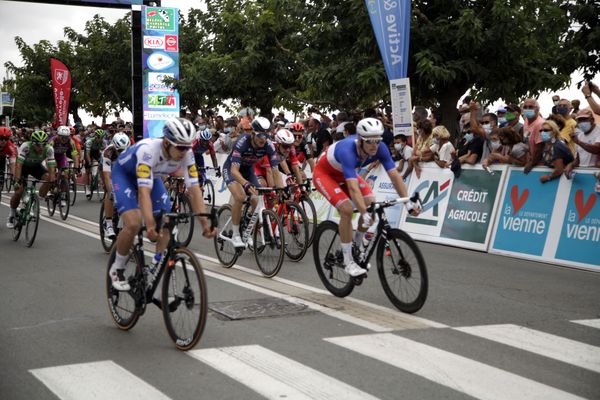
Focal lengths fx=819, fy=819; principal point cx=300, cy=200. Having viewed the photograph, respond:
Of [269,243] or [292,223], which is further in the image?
[292,223]

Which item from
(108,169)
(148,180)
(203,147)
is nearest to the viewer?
(148,180)

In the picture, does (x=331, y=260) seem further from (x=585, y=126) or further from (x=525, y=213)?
(x=585, y=126)

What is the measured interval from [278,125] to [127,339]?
44.8 ft

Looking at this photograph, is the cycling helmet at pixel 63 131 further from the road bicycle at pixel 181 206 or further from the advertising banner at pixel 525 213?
the advertising banner at pixel 525 213

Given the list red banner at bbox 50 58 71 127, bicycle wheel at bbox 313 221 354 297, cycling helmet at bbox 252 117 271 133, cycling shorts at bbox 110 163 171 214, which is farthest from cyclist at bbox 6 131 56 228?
red banner at bbox 50 58 71 127

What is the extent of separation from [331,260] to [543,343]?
9.15 ft

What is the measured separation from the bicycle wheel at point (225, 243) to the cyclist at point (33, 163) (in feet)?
14.7

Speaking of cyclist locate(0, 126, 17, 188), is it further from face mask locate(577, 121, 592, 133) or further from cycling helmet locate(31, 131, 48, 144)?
face mask locate(577, 121, 592, 133)

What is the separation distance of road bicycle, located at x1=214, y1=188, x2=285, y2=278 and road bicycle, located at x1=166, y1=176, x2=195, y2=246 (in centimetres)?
92

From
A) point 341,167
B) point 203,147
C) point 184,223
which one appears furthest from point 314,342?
point 203,147

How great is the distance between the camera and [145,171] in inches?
276

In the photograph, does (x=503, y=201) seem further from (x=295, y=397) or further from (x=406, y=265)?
(x=295, y=397)

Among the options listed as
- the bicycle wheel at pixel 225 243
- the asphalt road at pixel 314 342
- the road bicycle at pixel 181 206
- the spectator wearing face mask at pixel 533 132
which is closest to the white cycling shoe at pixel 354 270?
the asphalt road at pixel 314 342

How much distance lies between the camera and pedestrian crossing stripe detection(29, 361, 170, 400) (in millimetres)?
5281
